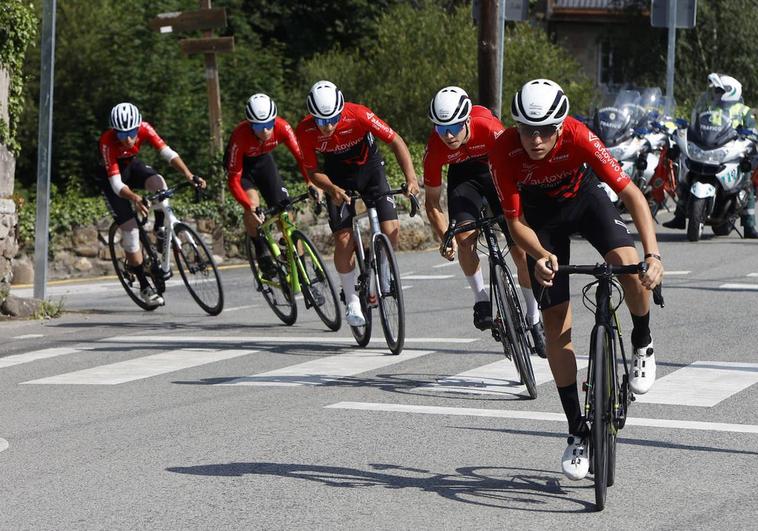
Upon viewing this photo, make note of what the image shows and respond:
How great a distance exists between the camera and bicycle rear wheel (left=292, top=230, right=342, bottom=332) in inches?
493

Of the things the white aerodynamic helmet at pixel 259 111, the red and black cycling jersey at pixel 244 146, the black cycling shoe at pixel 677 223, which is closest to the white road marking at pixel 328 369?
the red and black cycling jersey at pixel 244 146

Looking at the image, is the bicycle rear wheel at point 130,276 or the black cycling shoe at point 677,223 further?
the black cycling shoe at point 677,223

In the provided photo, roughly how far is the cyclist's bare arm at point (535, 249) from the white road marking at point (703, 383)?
2309 mm

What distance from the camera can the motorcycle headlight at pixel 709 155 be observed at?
61.0 ft

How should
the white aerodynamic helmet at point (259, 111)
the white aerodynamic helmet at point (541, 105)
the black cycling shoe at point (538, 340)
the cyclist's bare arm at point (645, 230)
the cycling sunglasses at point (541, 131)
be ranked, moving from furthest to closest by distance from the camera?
the white aerodynamic helmet at point (259, 111) < the black cycling shoe at point (538, 340) < the cycling sunglasses at point (541, 131) < the white aerodynamic helmet at point (541, 105) < the cyclist's bare arm at point (645, 230)

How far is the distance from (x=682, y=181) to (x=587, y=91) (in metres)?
12.4

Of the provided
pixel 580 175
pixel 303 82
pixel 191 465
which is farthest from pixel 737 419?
pixel 303 82

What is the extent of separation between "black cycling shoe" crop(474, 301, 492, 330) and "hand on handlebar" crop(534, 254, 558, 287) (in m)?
3.14

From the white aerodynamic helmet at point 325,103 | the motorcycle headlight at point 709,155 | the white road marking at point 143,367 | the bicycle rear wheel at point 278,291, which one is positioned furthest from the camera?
the motorcycle headlight at point 709,155

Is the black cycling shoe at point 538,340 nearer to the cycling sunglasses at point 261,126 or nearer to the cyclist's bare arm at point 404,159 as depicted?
the cyclist's bare arm at point 404,159

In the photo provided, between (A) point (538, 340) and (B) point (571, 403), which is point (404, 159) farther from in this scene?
(B) point (571, 403)

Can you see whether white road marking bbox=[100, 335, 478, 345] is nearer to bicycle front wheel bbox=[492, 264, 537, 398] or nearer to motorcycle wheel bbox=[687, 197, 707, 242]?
bicycle front wheel bbox=[492, 264, 537, 398]

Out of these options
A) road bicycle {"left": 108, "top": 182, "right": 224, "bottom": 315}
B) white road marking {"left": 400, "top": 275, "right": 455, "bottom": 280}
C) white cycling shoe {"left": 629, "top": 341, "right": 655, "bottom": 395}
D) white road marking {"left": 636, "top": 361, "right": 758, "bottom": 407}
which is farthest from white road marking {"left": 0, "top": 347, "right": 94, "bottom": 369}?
white cycling shoe {"left": 629, "top": 341, "right": 655, "bottom": 395}

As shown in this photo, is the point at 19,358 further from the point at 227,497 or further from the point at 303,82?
the point at 303,82
